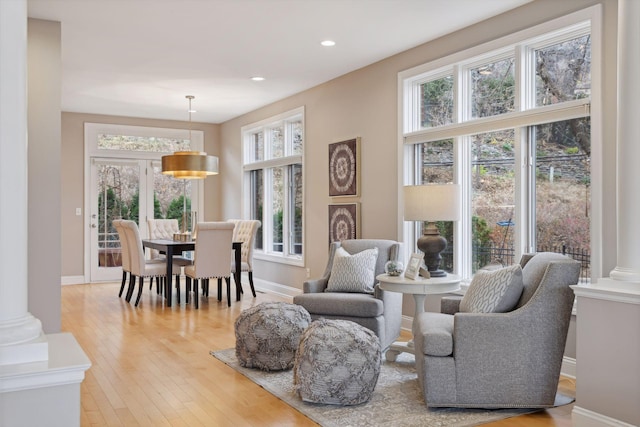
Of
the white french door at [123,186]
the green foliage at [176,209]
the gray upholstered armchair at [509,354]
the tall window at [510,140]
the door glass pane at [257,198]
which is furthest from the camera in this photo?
the green foliage at [176,209]

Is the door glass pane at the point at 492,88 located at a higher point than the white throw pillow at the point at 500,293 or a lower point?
higher

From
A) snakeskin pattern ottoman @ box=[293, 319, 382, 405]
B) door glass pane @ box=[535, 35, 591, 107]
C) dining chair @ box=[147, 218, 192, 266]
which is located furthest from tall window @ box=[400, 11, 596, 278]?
dining chair @ box=[147, 218, 192, 266]

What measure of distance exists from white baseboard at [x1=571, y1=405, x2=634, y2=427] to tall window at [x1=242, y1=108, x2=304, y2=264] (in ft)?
15.4

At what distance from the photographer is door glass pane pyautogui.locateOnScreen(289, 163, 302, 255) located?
7.57 m

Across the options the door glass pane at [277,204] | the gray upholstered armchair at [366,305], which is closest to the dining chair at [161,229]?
the door glass pane at [277,204]

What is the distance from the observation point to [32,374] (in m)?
1.66

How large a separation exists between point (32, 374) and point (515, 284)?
2.60m

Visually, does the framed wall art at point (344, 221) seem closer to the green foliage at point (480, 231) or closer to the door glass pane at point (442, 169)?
the door glass pane at point (442, 169)

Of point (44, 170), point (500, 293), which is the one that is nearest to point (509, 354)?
point (500, 293)

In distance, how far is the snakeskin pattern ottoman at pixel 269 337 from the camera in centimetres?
394

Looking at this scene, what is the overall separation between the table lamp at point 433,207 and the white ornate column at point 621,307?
4.07 ft

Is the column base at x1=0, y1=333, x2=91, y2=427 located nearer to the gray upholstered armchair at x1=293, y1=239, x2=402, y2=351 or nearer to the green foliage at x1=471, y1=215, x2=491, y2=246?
the gray upholstered armchair at x1=293, y1=239, x2=402, y2=351

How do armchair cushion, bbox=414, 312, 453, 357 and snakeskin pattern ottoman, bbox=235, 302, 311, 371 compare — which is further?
snakeskin pattern ottoman, bbox=235, 302, 311, 371

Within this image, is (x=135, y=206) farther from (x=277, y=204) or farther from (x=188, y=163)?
(x=188, y=163)
